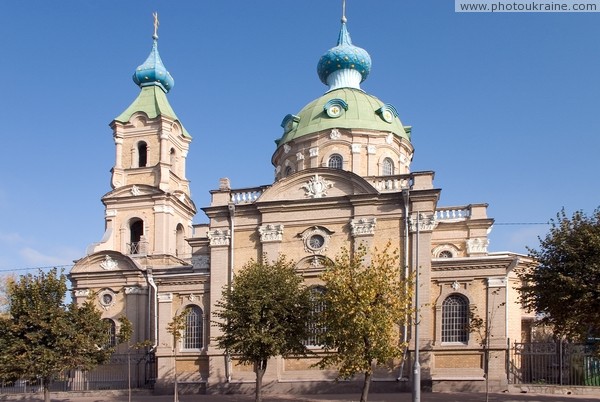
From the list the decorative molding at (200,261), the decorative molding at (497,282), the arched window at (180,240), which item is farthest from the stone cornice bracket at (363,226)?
the arched window at (180,240)

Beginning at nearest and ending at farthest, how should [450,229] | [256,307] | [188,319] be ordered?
[256,307]
[188,319]
[450,229]

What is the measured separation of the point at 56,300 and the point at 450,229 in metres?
21.4

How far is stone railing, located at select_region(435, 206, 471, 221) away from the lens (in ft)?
120

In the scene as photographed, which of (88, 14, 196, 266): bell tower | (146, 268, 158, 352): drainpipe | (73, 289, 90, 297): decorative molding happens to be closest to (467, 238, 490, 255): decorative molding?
(146, 268, 158, 352): drainpipe

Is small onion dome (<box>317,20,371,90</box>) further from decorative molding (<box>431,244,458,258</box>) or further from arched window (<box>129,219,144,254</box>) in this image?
arched window (<box>129,219,144,254</box>)

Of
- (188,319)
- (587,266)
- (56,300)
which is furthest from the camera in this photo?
(188,319)

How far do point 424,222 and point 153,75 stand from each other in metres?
23.6

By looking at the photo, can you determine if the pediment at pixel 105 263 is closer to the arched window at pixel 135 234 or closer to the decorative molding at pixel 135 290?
the decorative molding at pixel 135 290

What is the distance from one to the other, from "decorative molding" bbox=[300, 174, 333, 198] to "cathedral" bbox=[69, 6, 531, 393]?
8 cm

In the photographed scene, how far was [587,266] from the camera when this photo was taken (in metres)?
23.4

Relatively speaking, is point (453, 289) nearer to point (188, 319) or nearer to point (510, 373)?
point (510, 373)

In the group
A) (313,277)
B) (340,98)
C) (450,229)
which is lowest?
(313,277)

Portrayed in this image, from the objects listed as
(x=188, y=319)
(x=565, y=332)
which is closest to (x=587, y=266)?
(x=565, y=332)

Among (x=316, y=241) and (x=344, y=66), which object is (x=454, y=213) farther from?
(x=344, y=66)
